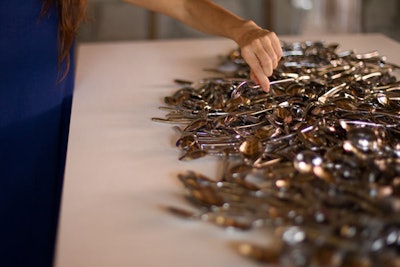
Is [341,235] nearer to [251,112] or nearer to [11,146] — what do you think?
[251,112]

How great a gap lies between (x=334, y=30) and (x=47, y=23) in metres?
2.06

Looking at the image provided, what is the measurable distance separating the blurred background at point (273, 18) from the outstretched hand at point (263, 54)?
1.59 m

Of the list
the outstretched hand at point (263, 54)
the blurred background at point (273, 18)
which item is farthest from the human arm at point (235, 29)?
the blurred background at point (273, 18)

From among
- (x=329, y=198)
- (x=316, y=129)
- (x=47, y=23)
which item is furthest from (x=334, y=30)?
(x=329, y=198)

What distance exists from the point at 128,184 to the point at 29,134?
0.46m

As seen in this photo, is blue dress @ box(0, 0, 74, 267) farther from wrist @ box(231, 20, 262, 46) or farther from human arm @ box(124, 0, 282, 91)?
wrist @ box(231, 20, 262, 46)

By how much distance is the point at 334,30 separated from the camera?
2.96 m

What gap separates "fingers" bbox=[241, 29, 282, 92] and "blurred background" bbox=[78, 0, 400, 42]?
1.60 metres


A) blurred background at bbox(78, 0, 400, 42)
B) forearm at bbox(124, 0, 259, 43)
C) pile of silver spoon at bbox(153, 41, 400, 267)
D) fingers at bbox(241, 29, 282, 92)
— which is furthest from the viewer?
blurred background at bbox(78, 0, 400, 42)

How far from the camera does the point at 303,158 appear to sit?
715 mm

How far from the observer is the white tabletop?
0.59m

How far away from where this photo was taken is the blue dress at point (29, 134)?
1.08m

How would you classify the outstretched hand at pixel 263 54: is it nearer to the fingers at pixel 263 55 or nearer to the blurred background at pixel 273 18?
the fingers at pixel 263 55

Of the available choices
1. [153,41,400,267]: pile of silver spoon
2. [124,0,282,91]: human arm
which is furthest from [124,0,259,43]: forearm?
[153,41,400,267]: pile of silver spoon
